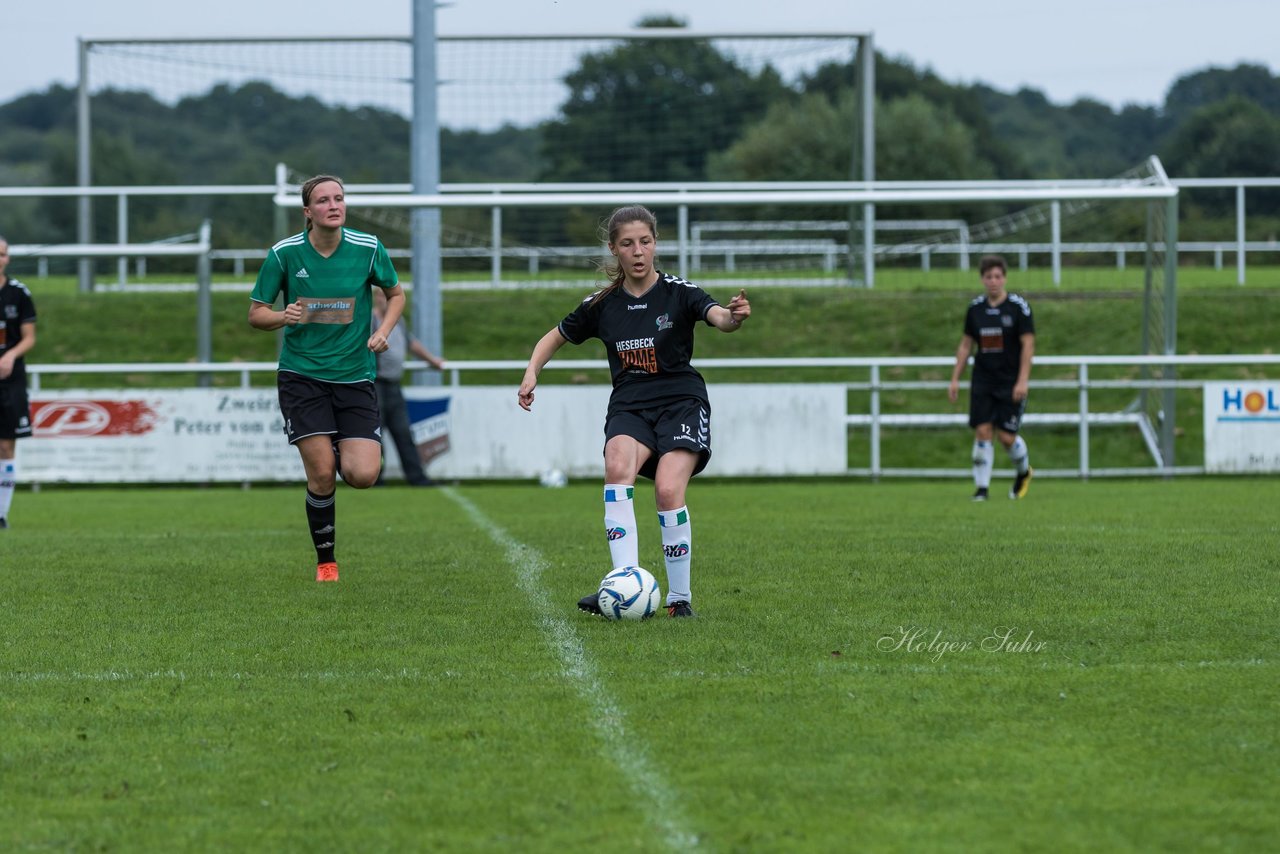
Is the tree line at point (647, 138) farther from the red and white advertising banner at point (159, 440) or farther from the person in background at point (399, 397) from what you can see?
the red and white advertising banner at point (159, 440)

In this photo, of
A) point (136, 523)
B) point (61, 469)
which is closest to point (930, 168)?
point (61, 469)

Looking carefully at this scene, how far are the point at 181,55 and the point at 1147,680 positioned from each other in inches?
838

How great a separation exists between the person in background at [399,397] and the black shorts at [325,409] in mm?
→ 7397

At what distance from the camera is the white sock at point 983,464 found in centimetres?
1341

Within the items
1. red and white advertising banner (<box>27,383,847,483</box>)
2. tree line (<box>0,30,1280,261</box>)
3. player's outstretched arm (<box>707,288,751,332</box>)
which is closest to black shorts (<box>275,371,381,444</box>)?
player's outstretched arm (<box>707,288,751,332</box>)

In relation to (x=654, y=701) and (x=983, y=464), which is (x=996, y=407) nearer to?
(x=983, y=464)

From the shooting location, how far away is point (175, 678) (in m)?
5.39

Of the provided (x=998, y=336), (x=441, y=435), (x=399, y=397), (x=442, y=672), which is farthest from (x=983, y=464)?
(x=442, y=672)

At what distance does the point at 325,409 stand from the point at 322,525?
23.1 inches

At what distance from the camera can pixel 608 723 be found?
4.57 meters

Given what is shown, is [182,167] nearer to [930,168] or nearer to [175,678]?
[930,168]

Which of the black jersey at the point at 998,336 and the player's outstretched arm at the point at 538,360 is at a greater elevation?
the black jersey at the point at 998,336

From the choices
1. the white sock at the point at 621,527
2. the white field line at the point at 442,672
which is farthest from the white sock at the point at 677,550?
the white field line at the point at 442,672

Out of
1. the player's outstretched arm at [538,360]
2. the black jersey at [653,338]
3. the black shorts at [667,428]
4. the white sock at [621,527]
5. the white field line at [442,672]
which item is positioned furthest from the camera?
the player's outstretched arm at [538,360]
